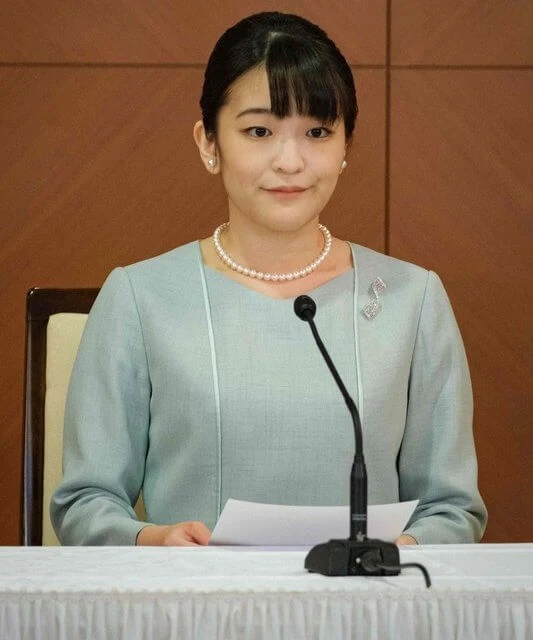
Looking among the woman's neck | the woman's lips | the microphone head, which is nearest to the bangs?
the woman's lips

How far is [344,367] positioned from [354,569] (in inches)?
31.4

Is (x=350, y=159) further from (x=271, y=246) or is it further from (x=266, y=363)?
(x=266, y=363)

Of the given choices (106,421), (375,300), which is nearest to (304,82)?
(375,300)

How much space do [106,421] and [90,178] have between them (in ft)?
3.52

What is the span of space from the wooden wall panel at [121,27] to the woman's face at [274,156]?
0.92 meters

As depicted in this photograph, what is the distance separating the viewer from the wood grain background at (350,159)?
3.04 metres

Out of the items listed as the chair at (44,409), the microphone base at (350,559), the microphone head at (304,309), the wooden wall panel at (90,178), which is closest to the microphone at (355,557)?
the microphone base at (350,559)

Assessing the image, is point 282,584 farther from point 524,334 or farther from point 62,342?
point 524,334

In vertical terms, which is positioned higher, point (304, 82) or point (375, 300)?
point (304, 82)

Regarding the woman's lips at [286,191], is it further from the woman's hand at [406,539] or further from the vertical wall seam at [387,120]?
the vertical wall seam at [387,120]

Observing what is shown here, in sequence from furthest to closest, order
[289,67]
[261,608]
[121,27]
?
[121,27] → [289,67] → [261,608]

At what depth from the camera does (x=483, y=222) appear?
Answer: 10.2 feet

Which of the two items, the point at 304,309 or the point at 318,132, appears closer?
the point at 304,309

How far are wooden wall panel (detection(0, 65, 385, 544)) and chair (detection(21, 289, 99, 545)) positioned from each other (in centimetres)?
77
